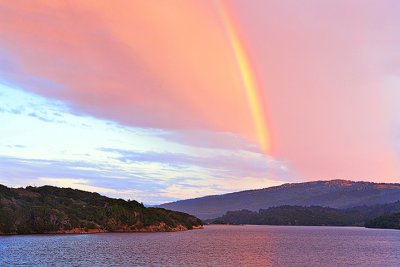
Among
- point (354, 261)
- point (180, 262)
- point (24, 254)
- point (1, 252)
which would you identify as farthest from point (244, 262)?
point (1, 252)

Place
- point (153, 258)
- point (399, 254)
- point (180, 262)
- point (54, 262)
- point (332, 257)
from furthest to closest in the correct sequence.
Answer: point (399, 254) < point (332, 257) < point (153, 258) < point (180, 262) < point (54, 262)

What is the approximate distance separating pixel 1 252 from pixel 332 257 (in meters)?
97.9

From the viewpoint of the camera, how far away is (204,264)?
125 metres

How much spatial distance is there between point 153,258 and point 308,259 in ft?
146

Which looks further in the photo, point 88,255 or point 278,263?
point 88,255

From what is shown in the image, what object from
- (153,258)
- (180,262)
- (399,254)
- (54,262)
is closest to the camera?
(54,262)

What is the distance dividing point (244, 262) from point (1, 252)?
6975 centimetres

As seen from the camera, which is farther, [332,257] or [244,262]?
[332,257]

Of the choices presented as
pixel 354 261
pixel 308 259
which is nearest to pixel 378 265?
pixel 354 261

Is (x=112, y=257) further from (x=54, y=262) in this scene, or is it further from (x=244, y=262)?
(x=244, y=262)

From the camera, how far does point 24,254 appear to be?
13850 cm

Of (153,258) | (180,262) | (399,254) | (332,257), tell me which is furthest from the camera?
(399,254)

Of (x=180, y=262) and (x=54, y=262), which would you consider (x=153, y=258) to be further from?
(x=54, y=262)

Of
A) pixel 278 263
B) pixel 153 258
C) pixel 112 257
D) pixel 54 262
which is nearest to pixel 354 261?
pixel 278 263
